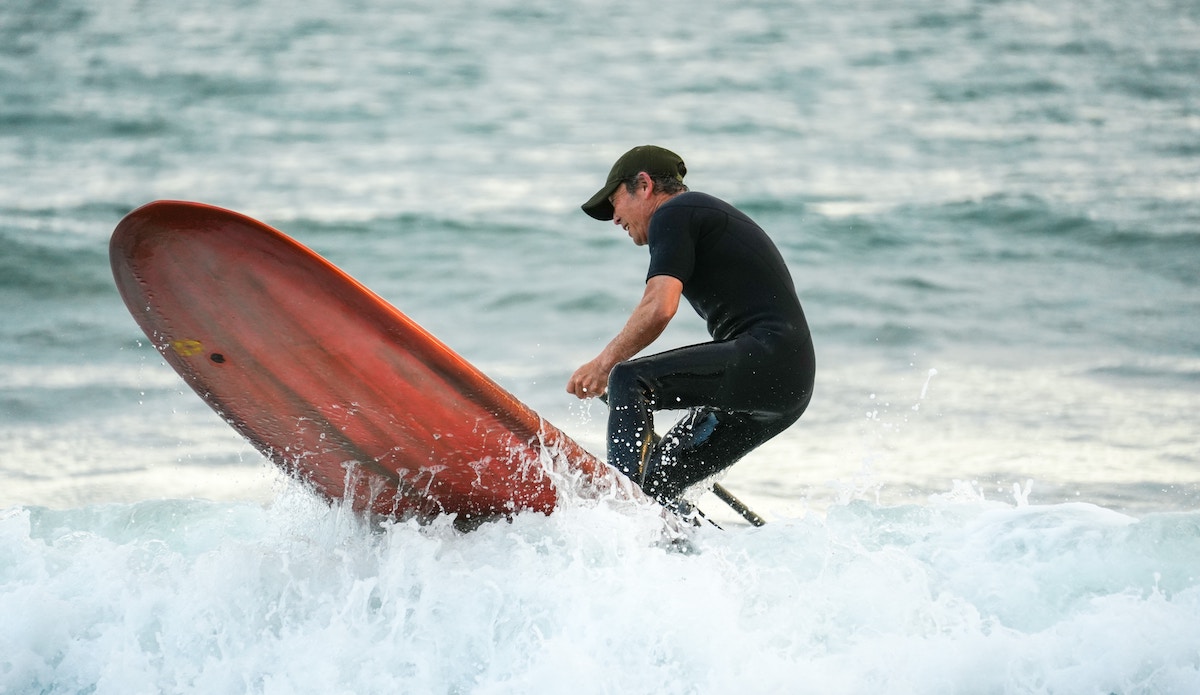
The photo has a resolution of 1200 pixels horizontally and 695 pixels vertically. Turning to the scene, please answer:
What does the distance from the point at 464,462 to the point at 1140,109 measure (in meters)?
19.4

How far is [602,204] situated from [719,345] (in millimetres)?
620

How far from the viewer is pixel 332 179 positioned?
56.3 feet

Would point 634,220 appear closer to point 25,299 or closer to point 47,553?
point 47,553

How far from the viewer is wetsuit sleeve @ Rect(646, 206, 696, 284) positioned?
3545mm

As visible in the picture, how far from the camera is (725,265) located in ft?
12.1

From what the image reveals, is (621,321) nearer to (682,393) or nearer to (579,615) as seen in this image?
(682,393)

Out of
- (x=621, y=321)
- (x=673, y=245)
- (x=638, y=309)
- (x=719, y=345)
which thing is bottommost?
(x=621, y=321)

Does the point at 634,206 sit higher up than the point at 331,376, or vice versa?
the point at 634,206

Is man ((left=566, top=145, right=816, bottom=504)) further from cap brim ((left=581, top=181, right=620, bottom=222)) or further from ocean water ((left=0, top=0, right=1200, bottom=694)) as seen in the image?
ocean water ((left=0, top=0, right=1200, bottom=694))

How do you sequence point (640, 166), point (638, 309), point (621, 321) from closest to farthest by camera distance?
1. point (638, 309)
2. point (640, 166)
3. point (621, 321)

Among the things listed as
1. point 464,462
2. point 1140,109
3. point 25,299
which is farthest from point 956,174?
point 464,462

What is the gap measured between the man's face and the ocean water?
0.93m

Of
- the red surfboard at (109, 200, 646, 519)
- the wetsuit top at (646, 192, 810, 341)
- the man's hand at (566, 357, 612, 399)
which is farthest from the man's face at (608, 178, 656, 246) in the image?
the red surfboard at (109, 200, 646, 519)

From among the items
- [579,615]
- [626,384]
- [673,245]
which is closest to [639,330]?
[626,384]
